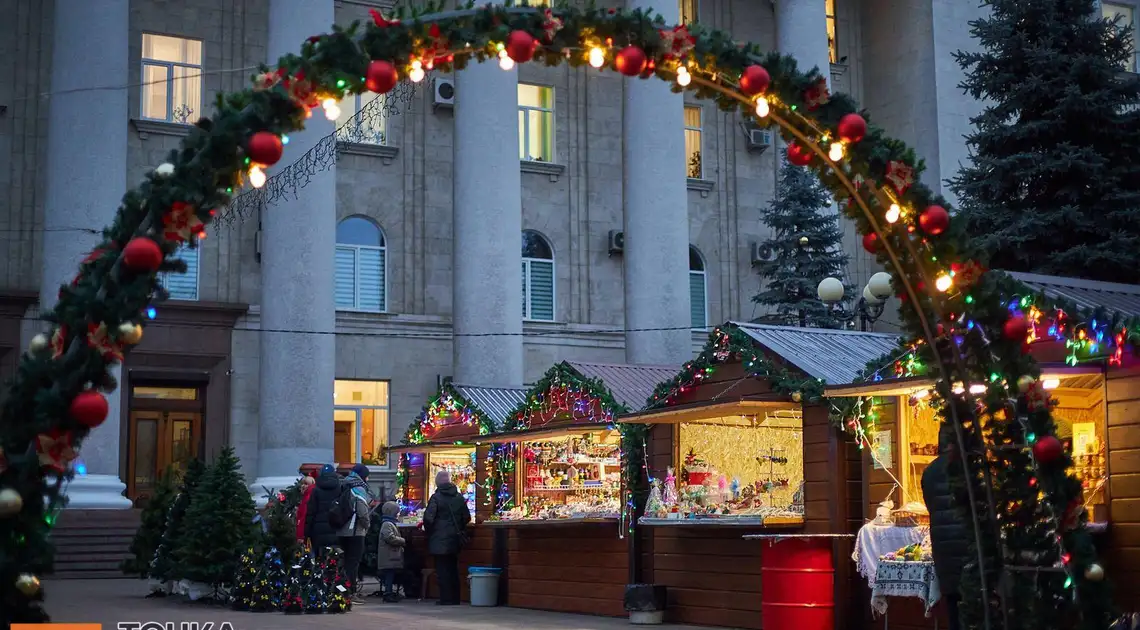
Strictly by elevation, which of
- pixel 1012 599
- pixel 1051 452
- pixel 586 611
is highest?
pixel 1051 452

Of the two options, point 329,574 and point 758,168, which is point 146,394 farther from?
point 758,168

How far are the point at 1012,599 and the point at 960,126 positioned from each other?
27.8 m

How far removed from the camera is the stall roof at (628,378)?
56.3 ft

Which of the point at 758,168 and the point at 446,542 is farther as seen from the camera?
the point at 758,168

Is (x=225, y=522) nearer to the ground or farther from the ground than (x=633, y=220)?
nearer to the ground

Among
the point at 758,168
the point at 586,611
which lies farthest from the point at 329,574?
the point at 758,168

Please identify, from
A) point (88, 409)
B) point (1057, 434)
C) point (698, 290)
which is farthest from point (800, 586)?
point (698, 290)

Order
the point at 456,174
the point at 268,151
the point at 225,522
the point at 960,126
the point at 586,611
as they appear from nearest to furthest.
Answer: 1. the point at 268,151
2. the point at 586,611
3. the point at 225,522
4. the point at 456,174
5. the point at 960,126

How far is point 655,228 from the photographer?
29156mm

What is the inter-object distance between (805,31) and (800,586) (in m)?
20.8

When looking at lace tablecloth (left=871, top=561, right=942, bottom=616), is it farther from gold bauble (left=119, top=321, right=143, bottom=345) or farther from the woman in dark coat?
the woman in dark coat

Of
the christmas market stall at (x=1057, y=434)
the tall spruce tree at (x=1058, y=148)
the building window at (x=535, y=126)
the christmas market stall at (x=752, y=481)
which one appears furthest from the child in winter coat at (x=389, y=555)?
the building window at (x=535, y=126)

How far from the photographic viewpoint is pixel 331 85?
23.4 ft

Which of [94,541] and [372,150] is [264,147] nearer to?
[94,541]
